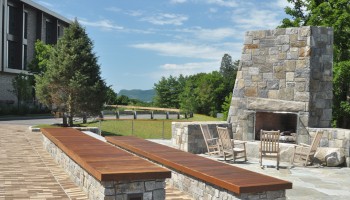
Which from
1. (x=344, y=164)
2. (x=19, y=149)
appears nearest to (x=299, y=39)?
(x=344, y=164)

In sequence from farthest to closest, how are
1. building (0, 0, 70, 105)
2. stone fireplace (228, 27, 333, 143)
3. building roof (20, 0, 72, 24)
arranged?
1. building roof (20, 0, 72, 24)
2. building (0, 0, 70, 105)
3. stone fireplace (228, 27, 333, 143)

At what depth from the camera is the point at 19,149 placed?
11.0 metres

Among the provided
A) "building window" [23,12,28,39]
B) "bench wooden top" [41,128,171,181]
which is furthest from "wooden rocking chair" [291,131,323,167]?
"building window" [23,12,28,39]

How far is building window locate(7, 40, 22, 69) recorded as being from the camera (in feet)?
132

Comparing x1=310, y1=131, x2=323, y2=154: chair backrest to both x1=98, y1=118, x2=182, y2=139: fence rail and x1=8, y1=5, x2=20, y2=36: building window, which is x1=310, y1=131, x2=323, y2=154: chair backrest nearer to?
x1=98, y1=118, x2=182, y2=139: fence rail

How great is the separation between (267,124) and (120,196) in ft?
30.9

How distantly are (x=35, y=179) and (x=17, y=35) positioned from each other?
1478 inches

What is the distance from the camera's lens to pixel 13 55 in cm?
4075

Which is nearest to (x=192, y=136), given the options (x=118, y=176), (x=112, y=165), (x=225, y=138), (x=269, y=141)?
(x=225, y=138)

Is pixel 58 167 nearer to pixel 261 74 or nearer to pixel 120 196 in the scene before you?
pixel 120 196

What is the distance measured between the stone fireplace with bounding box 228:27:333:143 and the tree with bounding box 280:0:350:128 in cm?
472

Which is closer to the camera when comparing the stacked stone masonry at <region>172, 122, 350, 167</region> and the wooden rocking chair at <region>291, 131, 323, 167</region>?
the wooden rocking chair at <region>291, 131, 323, 167</region>

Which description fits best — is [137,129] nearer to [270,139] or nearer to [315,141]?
[270,139]

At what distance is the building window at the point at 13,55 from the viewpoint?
40.2m
